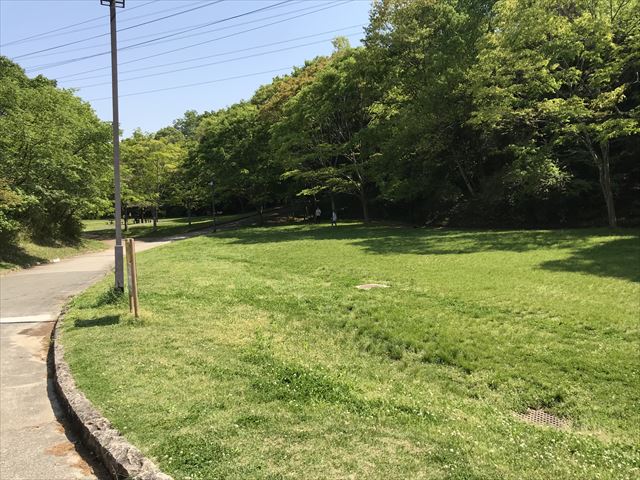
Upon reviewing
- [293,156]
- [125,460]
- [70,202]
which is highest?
[293,156]

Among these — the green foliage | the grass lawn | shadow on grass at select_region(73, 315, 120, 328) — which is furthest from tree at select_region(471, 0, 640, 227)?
the green foliage

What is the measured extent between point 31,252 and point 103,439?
862 inches

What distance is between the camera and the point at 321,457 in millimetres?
3598

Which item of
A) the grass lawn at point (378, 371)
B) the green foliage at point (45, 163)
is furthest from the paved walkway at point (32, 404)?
the green foliage at point (45, 163)

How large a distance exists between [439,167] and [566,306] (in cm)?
2276

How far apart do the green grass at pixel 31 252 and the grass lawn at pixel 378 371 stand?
404 inches

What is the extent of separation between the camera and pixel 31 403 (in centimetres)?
557

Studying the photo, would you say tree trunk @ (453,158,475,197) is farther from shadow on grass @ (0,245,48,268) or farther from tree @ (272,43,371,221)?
shadow on grass @ (0,245,48,268)

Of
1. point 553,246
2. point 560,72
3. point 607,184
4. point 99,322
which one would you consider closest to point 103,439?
point 99,322

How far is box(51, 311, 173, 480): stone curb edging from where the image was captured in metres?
3.56

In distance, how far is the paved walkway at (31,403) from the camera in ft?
13.4

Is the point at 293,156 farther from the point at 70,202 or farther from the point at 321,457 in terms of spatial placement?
the point at 321,457

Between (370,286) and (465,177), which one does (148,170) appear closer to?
(465,177)

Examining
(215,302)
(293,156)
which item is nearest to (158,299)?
(215,302)
